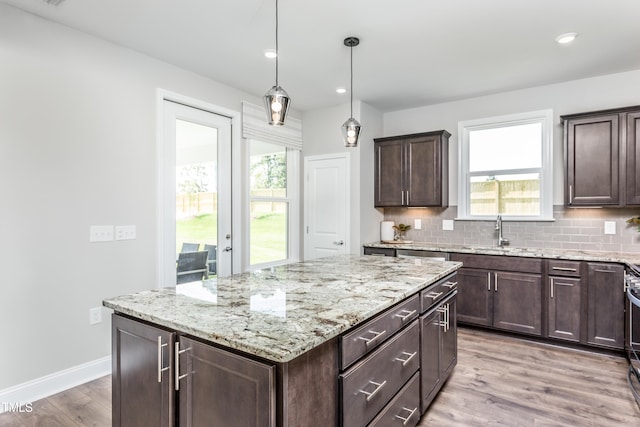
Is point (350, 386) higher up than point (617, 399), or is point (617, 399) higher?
point (350, 386)

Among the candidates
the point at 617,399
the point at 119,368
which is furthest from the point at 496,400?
the point at 119,368

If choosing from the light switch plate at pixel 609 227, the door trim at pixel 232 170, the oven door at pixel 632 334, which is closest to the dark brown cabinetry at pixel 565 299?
the oven door at pixel 632 334

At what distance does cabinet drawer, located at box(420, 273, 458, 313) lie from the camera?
6.82 feet

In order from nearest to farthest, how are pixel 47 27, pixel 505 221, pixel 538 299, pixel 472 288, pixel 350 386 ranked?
pixel 350 386 < pixel 47 27 < pixel 538 299 < pixel 472 288 < pixel 505 221

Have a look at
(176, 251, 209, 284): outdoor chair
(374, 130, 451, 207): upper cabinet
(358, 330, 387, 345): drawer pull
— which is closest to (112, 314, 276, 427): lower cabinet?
(358, 330, 387, 345): drawer pull

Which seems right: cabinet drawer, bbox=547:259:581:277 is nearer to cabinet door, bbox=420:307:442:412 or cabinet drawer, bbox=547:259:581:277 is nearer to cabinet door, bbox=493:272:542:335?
cabinet door, bbox=493:272:542:335

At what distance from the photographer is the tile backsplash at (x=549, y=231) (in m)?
3.58

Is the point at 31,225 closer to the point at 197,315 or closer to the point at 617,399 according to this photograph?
the point at 197,315

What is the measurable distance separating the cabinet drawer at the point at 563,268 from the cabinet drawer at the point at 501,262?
0.30 feet

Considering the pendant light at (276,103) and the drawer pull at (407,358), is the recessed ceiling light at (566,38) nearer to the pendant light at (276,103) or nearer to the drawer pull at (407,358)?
the pendant light at (276,103)

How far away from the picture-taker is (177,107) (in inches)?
139

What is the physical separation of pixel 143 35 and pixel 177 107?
0.76 meters

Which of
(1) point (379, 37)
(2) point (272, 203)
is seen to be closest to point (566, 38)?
(1) point (379, 37)

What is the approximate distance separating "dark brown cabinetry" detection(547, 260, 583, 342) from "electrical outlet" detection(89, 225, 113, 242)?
13.5 ft
